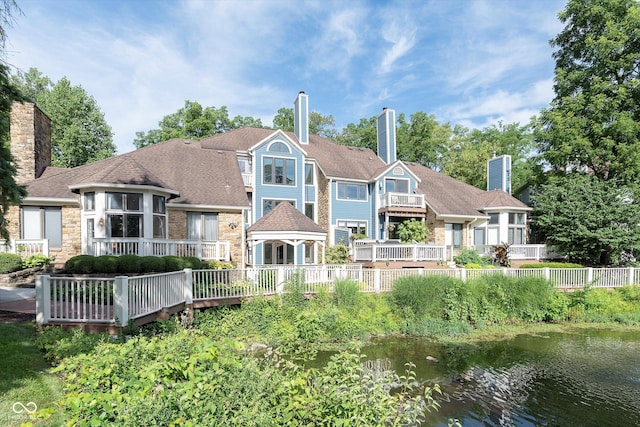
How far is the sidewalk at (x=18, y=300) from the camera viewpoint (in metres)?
9.47

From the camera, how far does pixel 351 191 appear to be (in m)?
23.3

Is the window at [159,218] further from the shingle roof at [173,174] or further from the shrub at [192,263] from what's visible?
the shrub at [192,263]

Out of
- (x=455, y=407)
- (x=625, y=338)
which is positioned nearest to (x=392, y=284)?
(x=455, y=407)

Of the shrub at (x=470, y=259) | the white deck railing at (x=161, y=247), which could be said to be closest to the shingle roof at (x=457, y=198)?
the shrub at (x=470, y=259)

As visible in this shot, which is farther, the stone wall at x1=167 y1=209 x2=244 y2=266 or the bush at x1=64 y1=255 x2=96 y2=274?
the stone wall at x1=167 y1=209 x2=244 y2=266

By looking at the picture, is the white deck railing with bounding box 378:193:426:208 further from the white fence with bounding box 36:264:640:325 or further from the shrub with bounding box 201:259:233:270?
the shrub with bounding box 201:259:233:270

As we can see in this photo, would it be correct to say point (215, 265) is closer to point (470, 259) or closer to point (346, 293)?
point (346, 293)

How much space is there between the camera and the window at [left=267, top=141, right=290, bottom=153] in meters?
21.1

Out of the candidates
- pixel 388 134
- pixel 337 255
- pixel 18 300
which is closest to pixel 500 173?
pixel 388 134

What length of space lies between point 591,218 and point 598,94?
7692 mm

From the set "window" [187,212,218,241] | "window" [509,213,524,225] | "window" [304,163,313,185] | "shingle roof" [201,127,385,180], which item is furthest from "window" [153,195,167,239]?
"window" [509,213,524,225]

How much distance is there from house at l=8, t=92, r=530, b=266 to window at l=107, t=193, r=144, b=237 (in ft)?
0.12

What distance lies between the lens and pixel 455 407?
26.7 ft

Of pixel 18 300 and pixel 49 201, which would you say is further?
pixel 49 201
